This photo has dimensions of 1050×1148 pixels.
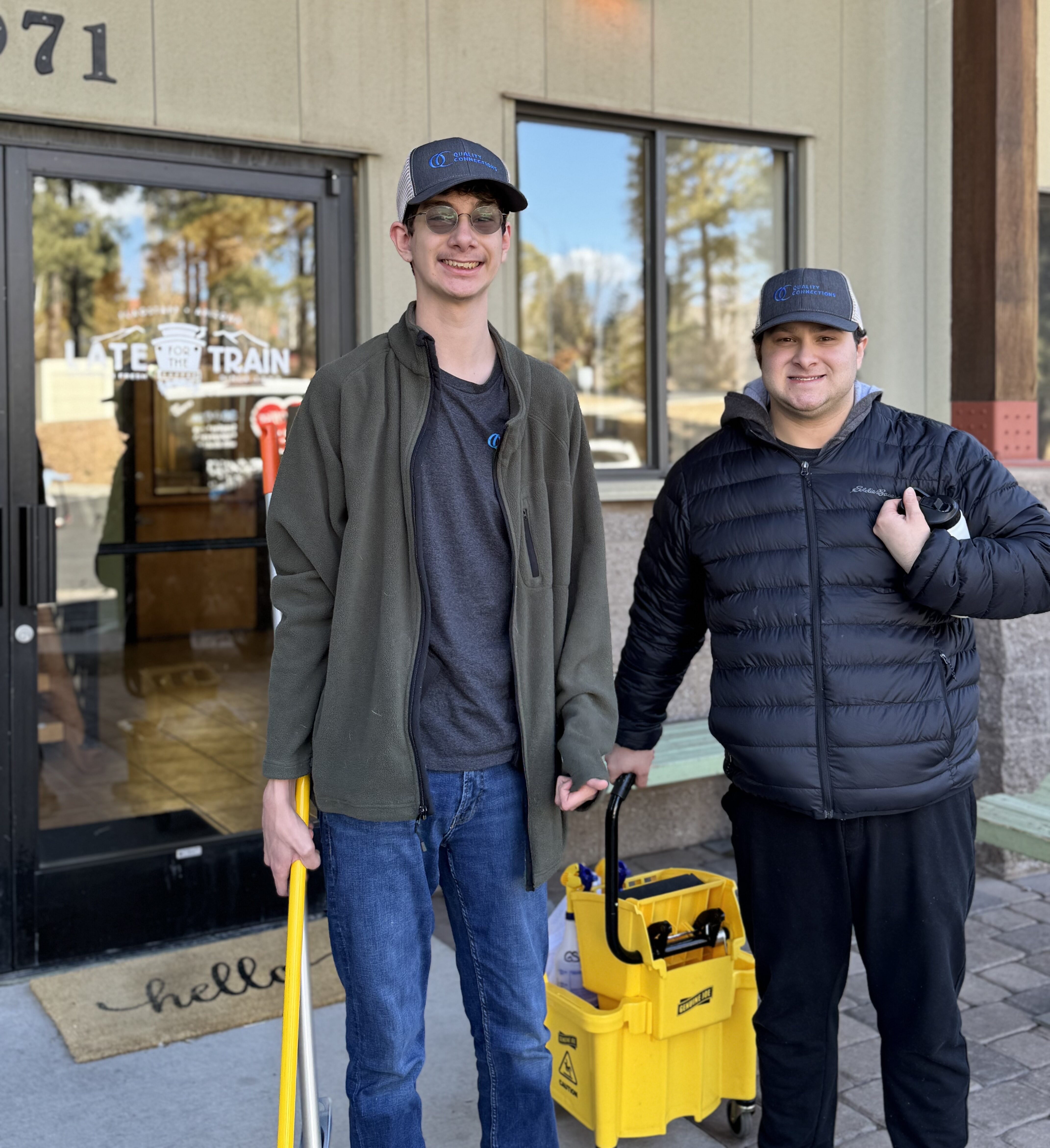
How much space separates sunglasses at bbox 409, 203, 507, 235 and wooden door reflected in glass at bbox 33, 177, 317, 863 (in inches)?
85.3

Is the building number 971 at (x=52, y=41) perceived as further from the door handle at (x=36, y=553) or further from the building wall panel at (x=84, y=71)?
the door handle at (x=36, y=553)

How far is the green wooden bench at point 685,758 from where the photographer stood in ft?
15.1

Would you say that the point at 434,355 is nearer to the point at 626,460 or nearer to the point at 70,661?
the point at 70,661

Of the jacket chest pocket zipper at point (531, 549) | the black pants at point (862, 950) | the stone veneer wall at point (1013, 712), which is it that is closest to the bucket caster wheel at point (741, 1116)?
the black pants at point (862, 950)

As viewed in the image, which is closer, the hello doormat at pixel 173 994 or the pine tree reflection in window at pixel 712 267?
the hello doormat at pixel 173 994

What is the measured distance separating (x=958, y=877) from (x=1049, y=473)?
10.3 ft

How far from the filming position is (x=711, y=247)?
572cm

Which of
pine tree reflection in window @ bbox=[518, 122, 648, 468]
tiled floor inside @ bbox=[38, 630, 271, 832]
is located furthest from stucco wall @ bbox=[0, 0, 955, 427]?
tiled floor inside @ bbox=[38, 630, 271, 832]

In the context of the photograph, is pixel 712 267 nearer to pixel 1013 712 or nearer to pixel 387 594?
pixel 1013 712

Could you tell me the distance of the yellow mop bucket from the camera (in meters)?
2.96

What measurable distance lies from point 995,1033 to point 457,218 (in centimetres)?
294

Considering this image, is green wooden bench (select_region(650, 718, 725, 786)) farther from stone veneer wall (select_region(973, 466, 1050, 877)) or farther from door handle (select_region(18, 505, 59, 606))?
door handle (select_region(18, 505, 59, 606))

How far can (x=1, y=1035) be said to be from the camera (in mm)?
3693

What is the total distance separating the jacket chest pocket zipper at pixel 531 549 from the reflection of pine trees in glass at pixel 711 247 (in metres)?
3.43
